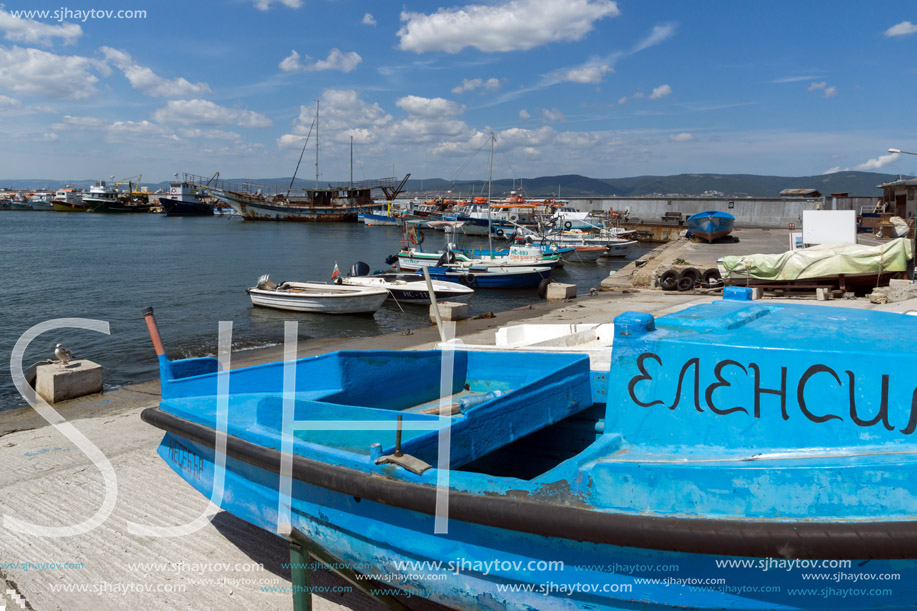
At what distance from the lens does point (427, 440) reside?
3.65 metres

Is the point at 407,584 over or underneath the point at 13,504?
over

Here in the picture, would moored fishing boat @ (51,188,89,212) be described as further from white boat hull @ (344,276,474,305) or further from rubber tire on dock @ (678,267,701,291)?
rubber tire on dock @ (678,267,701,291)

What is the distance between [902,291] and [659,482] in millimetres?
15107

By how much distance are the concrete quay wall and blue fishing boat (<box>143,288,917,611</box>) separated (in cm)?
6132

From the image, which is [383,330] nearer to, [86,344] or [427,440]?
[86,344]

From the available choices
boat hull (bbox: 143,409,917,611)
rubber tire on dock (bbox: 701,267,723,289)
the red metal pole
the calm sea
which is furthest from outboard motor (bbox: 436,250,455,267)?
boat hull (bbox: 143,409,917,611)

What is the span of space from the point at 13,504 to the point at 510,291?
2519cm

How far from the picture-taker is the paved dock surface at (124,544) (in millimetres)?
4031

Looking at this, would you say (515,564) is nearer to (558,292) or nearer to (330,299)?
(558,292)

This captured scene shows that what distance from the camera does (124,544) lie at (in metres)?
4.63

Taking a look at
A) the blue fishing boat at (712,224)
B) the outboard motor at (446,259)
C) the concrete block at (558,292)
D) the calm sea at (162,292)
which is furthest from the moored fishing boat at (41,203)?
the concrete block at (558,292)

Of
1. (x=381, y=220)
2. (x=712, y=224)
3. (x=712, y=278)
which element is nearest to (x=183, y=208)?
(x=381, y=220)

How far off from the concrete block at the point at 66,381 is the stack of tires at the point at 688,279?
686 inches

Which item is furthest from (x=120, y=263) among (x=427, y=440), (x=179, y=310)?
(x=427, y=440)
